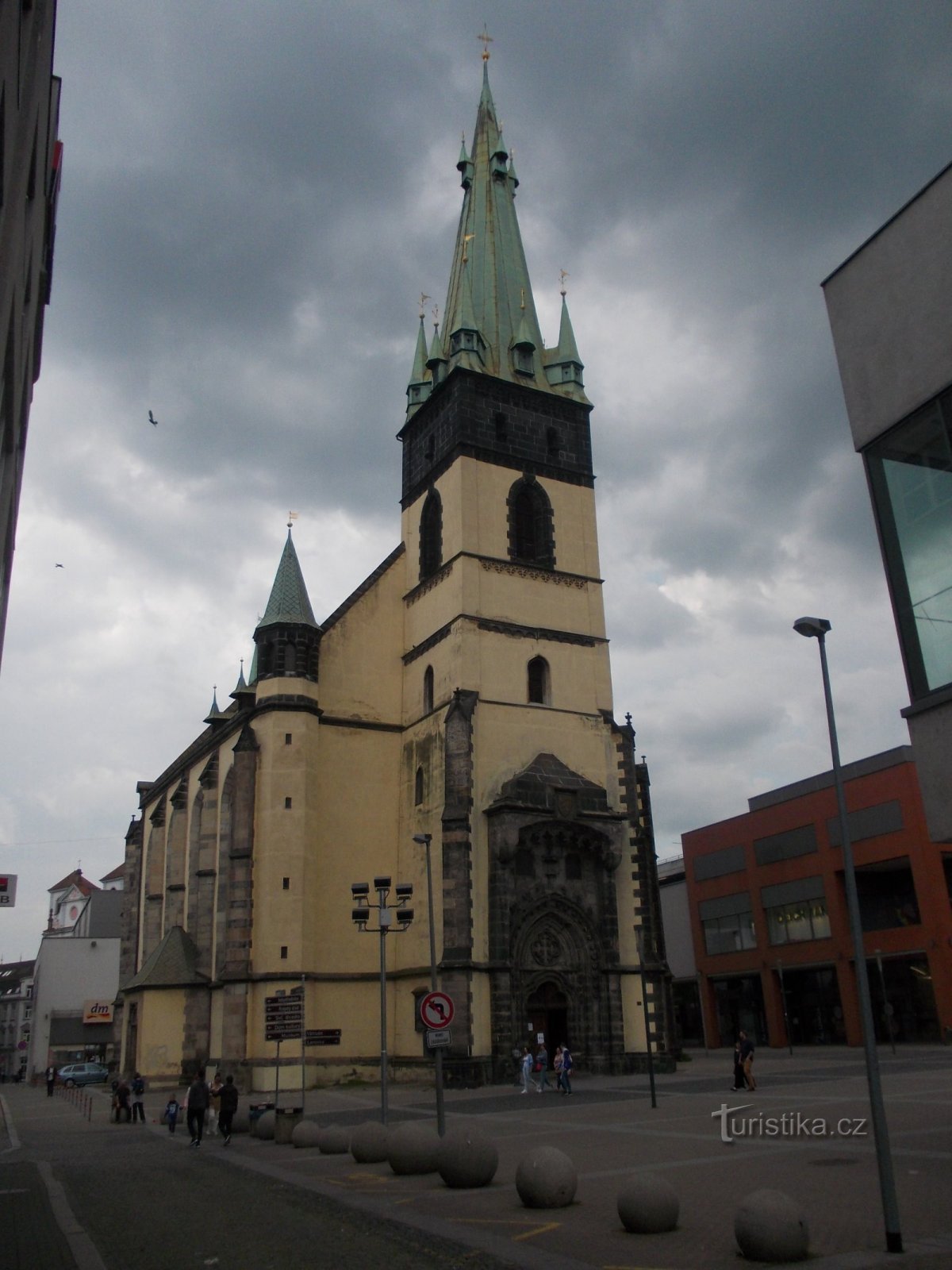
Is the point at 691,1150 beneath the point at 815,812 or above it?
beneath

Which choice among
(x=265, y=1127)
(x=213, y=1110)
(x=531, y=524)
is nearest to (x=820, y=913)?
(x=531, y=524)

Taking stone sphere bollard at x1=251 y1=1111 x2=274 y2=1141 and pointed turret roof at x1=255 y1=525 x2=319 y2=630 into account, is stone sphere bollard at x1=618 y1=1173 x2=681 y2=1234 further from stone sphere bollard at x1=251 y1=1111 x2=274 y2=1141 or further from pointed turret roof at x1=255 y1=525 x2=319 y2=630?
pointed turret roof at x1=255 y1=525 x2=319 y2=630

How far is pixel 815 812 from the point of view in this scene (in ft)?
186

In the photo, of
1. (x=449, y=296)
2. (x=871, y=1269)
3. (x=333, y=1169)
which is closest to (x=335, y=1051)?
(x=333, y=1169)

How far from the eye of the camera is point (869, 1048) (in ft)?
36.3

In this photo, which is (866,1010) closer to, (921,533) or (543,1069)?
(921,533)

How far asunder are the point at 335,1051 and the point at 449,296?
34270mm

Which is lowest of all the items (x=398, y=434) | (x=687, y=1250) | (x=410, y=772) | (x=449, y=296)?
(x=687, y=1250)

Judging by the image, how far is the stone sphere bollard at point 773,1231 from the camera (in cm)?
959

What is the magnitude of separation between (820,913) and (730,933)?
30.5 ft

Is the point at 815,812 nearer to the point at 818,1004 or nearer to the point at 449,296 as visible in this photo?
the point at 818,1004

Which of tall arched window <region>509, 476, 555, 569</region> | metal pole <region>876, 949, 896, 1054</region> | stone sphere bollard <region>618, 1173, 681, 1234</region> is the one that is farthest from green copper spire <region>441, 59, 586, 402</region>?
stone sphere bollard <region>618, 1173, 681, 1234</region>

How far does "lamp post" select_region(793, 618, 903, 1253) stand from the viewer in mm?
9883

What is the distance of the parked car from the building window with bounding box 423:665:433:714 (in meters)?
33.4
